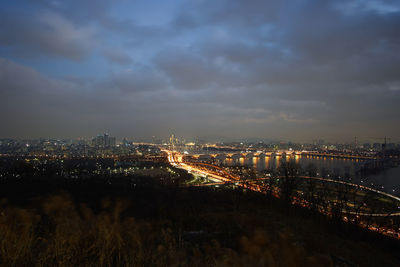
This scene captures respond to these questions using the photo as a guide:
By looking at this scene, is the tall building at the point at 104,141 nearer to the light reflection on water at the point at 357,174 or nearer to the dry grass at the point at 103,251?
the light reflection on water at the point at 357,174

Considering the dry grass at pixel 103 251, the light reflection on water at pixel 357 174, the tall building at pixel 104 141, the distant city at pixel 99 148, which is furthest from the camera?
the tall building at pixel 104 141

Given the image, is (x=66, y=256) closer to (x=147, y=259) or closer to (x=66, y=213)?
(x=147, y=259)

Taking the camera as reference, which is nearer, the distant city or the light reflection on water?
the light reflection on water

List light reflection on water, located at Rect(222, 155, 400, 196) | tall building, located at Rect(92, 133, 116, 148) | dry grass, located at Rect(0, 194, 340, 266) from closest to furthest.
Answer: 1. dry grass, located at Rect(0, 194, 340, 266)
2. light reflection on water, located at Rect(222, 155, 400, 196)
3. tall building, located at Rect(92, 133, 116, 148)

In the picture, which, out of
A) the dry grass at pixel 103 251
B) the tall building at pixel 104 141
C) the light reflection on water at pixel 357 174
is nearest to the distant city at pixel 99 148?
the tall building at pixel 104 141

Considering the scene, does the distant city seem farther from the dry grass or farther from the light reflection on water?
the dry grass

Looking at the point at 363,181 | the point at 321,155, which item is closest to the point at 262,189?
the point at 363,181

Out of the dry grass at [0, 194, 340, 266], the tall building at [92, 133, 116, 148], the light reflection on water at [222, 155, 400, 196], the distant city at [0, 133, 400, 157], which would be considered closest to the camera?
the dry grass at [0, 194, 340, 266]

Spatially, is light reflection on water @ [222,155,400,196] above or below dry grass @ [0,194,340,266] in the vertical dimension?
below

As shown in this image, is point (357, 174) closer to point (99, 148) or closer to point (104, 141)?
point (99, 148)

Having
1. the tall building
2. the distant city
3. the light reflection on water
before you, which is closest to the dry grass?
the light reflection on water

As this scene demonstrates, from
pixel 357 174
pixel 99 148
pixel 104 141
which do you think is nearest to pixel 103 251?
pixel 357 174
